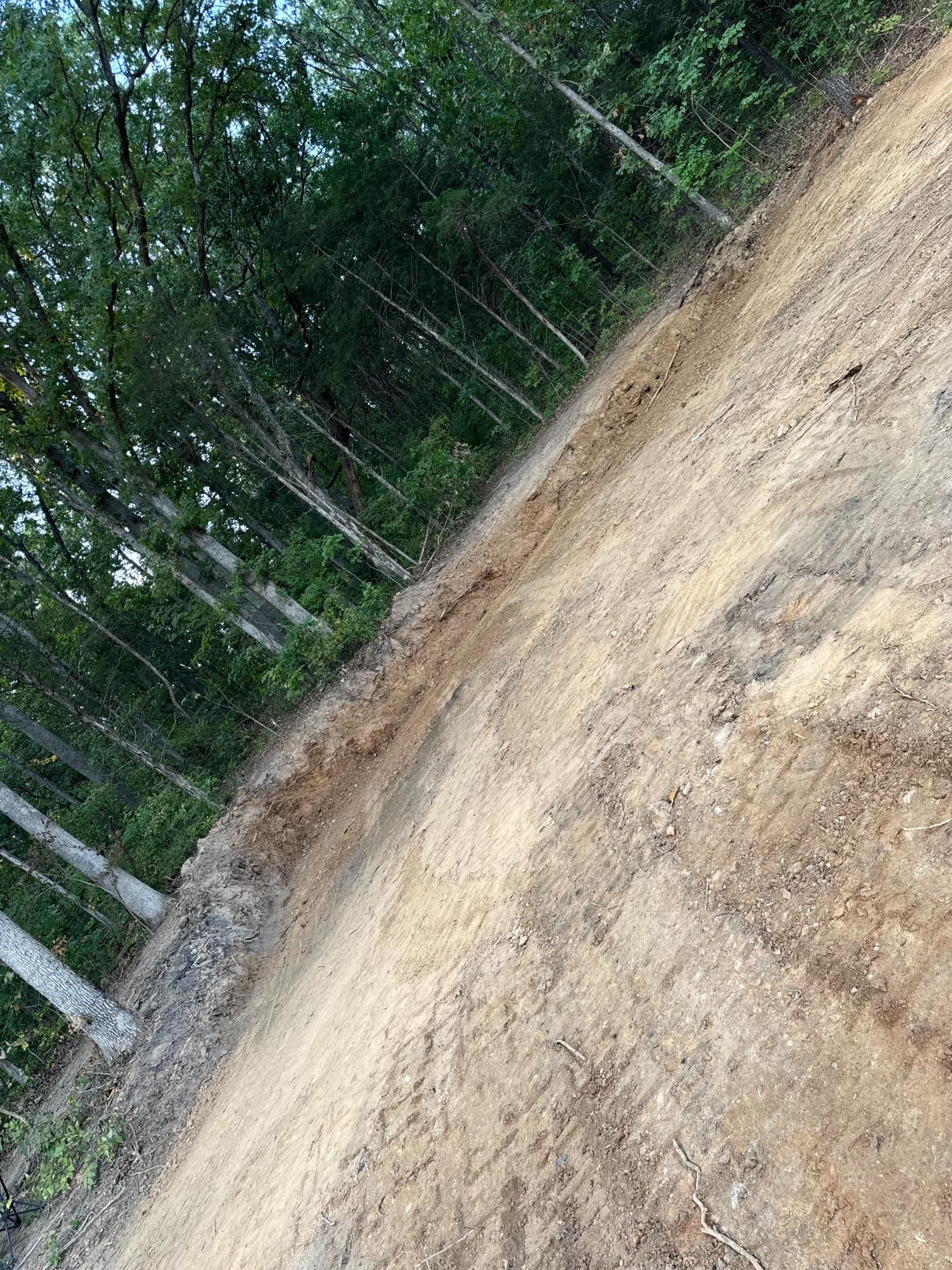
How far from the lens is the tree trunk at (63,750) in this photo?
746 inches

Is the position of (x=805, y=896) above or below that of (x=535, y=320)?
below

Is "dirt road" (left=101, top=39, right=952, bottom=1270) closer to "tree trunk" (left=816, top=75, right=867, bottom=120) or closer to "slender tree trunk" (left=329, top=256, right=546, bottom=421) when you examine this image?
"tree trunk" (left=816, top=75, right=867, bottom=120)

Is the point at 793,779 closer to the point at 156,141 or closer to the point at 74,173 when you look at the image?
the point at 74,173

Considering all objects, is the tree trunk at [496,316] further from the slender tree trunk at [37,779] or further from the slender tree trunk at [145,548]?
the slender tree trunk at [37,779]

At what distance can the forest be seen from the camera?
545 inches

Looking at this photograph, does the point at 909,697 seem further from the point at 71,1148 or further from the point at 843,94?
the point at 843,94

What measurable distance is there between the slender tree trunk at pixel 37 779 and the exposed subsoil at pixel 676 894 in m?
11.0

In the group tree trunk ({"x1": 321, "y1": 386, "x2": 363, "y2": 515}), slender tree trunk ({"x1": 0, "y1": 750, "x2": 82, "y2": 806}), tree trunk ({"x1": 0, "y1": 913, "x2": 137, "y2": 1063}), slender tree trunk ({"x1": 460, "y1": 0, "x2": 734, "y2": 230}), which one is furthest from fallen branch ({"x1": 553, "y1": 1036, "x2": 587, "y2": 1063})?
slender tree trunk ({"x1": 0, "y1": 750, "x2": 82, "y2": 806})

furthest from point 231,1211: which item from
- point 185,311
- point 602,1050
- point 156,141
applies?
point 156,141

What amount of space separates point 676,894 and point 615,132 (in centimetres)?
1403

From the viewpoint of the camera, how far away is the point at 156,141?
16.3 meters

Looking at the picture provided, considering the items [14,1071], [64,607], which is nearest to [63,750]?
[64,607]

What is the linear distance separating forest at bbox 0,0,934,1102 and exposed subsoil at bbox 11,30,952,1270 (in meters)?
3.54

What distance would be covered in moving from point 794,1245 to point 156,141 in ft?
65.5
